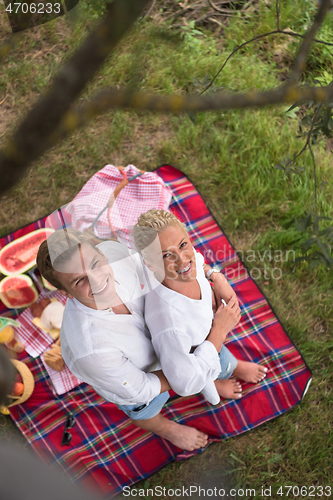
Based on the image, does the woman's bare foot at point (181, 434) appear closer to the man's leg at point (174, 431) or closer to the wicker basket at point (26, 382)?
the man's leg at point (174, 431)

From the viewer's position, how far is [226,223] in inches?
129

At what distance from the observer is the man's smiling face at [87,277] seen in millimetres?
1562

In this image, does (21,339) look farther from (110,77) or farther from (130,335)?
(110,77)

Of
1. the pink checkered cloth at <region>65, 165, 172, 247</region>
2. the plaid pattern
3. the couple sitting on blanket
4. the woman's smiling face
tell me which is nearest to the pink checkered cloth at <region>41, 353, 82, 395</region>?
the plaid pattern

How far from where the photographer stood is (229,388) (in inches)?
105

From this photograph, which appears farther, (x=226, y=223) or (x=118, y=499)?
(x=226, y=223)

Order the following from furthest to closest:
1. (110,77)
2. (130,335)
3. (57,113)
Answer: (110,77), (130,335), (57,113)

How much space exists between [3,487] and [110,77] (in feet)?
11.6

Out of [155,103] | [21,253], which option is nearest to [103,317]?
[155,103]

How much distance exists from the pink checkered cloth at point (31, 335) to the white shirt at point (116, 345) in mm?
1121

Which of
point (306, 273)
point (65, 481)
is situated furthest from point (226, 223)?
point (65, 481)

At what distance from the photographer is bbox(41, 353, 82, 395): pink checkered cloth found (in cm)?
274

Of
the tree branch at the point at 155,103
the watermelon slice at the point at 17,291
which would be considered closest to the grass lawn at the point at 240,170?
the watermelon slice at the point at 17,291

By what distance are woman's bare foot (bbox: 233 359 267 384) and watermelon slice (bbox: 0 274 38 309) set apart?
166 cm
